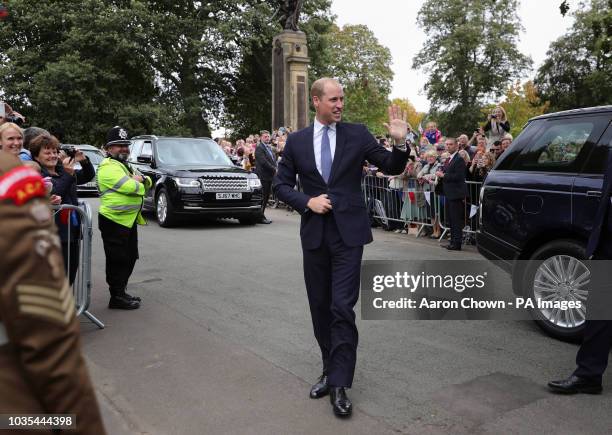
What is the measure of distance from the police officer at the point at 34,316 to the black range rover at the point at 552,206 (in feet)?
14.4

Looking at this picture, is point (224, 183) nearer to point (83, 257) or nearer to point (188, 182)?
point (188, 182)

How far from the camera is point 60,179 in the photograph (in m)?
5.38

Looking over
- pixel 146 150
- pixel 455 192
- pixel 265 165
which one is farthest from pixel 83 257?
pixel 146 150

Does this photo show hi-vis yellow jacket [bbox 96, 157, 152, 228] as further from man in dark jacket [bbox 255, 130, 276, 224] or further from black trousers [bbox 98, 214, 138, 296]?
man in dark jacket [bbox 255, 130, 276, 224]

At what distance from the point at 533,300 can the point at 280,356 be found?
225 cm

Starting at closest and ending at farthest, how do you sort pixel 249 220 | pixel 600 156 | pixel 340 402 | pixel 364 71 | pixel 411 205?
pixel 340 402, pixel 600 156, pixel 411 205, pixel 249 220, pixel 364 71

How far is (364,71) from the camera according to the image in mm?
52938

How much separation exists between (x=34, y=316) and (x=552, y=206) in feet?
15.1

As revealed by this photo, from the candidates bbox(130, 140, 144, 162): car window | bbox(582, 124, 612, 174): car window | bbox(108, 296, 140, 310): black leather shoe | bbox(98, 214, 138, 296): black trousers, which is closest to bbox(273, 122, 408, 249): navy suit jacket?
bbox(582, 124, 612, 174): car window

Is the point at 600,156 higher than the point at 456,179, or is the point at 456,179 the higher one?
the point at 600,156

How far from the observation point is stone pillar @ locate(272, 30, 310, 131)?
2230 centimetres

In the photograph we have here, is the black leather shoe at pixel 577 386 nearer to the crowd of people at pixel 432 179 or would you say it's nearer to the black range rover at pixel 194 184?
the crowd of people at pixel 432 179

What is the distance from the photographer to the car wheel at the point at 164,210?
12125 millimetres

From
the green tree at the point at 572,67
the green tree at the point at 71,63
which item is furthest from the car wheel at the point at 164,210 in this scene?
the green tree at the point at 572,67
